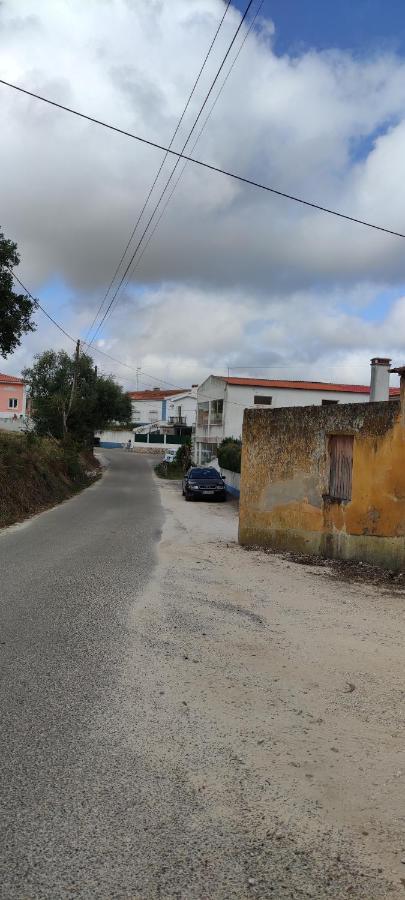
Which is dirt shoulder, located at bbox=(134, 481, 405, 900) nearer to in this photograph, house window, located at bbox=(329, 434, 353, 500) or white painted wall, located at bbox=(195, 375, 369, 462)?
house window, located at bbox=(329, 434, 353, 500)

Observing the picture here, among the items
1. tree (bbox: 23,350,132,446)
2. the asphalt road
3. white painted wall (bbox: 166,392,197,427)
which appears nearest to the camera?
the asphalt road

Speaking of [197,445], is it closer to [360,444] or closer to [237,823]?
[360,444]

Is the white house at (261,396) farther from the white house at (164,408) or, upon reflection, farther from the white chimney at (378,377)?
the white house at (164,408)

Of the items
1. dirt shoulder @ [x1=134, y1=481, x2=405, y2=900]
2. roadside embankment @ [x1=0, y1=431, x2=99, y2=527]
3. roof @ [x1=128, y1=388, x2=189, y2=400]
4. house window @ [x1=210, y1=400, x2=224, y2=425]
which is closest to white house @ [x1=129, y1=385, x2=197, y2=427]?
roof @ [x1=128, y1=388, x2=189, y2=400]

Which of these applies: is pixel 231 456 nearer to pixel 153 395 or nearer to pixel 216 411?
pixel 216 411

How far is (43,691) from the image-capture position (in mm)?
4543

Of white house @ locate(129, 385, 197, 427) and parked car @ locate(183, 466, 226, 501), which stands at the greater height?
white house @ locate(129, 385, 197, 427)

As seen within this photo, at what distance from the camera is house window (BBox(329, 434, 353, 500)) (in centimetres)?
1059

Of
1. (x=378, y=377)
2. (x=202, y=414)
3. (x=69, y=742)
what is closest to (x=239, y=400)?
(x=202, y=414)

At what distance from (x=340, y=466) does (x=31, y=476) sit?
43.2 feet

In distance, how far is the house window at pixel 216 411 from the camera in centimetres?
4361

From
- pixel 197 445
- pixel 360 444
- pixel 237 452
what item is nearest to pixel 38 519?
pixel 360 444

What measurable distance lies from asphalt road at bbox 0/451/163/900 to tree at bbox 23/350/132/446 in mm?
25177

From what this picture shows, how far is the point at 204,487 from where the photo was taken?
26438 mm
